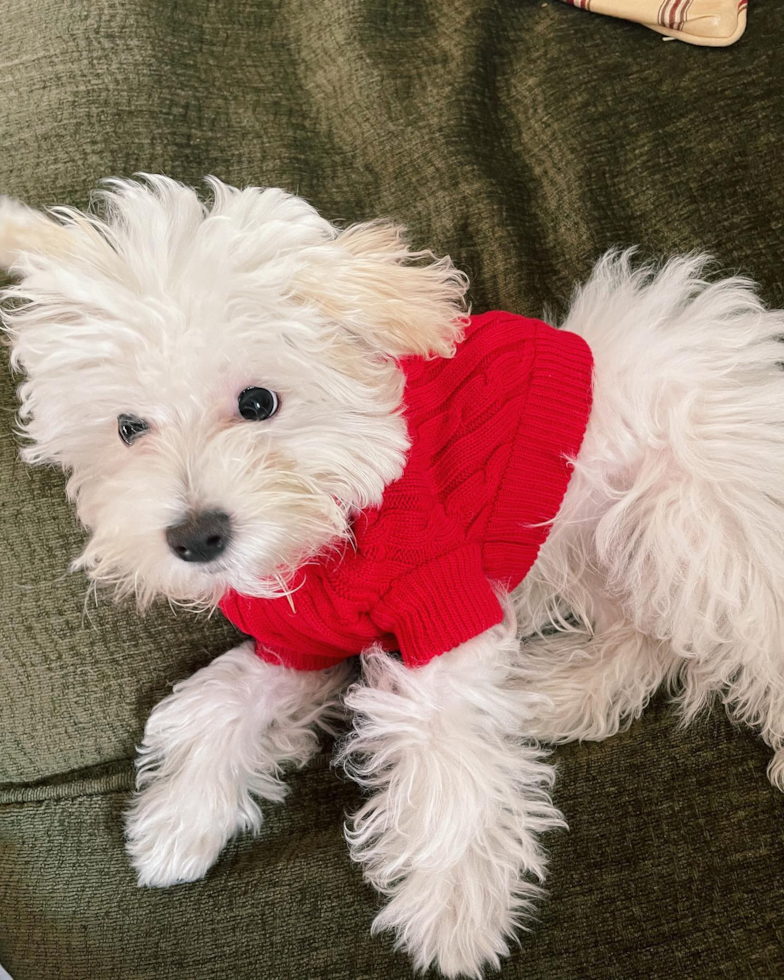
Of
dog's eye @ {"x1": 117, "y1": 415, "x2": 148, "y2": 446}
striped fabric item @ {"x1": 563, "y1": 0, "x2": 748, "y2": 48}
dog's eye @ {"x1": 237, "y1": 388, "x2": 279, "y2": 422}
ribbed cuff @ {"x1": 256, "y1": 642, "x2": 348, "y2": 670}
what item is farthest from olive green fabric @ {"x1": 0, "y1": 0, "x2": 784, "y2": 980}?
dog's eye @ {"x1": 237, "y1": 388, "x2": 279, "y2": 422}

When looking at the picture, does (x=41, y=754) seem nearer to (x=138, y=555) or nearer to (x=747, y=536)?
(x=138, y=555)

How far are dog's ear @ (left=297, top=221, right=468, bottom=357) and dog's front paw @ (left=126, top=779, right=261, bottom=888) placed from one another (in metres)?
0.78

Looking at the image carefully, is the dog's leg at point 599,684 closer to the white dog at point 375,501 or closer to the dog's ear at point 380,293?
the white dog at point 375,501

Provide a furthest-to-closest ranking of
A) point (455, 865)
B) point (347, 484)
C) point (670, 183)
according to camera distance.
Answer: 1. point (670, 183)
2. point (455, 865)
3. point (347, 484)

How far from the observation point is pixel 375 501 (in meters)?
1.02

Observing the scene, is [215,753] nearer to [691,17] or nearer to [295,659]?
[295,659]

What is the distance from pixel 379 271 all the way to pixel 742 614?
2.38ft

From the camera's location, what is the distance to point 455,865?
1.08 m

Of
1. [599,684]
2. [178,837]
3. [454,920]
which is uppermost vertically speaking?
[599,684]

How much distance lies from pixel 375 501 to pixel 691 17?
1.15 m

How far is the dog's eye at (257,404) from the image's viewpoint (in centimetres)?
92

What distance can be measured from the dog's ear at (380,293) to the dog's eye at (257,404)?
12 centimetres

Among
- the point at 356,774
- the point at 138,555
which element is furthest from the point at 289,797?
the point at 138,555

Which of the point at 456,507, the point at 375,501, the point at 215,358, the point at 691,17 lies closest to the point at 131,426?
the point at 215,358
